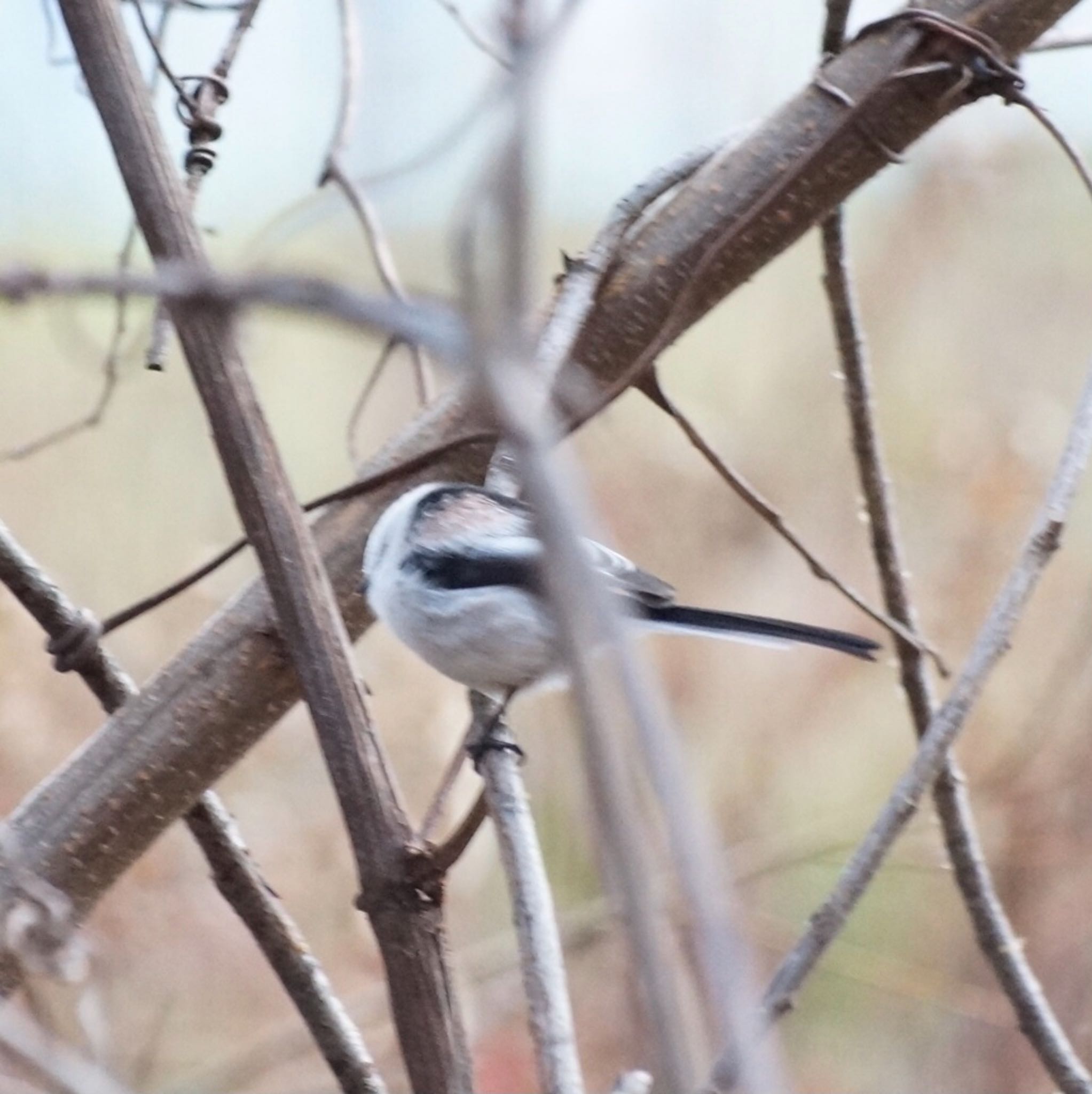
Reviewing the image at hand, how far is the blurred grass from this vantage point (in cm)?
201

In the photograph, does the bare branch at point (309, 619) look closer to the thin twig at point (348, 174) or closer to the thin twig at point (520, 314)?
the thin twig at point (520, 314)

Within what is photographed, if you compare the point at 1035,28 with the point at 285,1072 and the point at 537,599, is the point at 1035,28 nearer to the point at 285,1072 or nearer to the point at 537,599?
the point at 537,599

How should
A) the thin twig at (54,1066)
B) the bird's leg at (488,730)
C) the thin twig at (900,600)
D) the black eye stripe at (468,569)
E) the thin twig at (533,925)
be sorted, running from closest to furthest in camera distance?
the thin twig at (54,1066)
the thin twig at (533,925)
the bird's leg at (488,730)
the thin twig at (900,600)
the black eye stripe at (468,569)

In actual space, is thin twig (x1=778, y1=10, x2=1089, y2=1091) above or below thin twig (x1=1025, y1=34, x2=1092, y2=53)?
below

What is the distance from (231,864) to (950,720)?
1.62 feet

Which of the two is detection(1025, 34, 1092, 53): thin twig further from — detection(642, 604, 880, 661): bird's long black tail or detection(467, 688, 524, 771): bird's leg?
detection(467, 688, 524, 771): bird's leg

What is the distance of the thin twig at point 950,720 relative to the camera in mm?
653

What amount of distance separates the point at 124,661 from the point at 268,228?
3.83 feet

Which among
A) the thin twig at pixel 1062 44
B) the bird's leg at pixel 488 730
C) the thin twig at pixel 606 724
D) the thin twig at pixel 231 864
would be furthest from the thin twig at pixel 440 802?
the thin twig at pixel 1062 44

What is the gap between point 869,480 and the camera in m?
1.07

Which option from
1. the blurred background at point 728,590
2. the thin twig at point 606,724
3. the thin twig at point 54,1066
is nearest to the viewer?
the thin twig at point 606,724

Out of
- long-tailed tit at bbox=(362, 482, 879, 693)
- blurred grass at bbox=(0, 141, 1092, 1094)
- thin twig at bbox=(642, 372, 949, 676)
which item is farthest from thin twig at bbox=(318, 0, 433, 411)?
blurred grass at bbox=(0, 141, 1092, 1094)

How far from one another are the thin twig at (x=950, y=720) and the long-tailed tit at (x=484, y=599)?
0.88ft

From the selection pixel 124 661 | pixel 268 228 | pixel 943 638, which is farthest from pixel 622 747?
pixel 943 638
